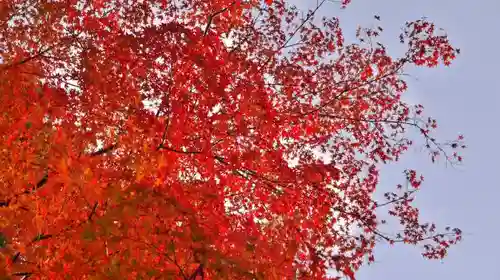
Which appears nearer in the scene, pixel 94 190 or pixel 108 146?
pixel 94 190

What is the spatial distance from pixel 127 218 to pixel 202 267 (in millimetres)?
938

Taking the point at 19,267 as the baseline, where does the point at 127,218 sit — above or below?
above

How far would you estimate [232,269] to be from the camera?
15.1 ft

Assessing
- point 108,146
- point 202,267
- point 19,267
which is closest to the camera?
point 202,267

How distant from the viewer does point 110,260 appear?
16.3 feet

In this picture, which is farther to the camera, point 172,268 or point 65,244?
point 65,244

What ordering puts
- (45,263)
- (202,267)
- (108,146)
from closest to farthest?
(202,267) < (45,263) < (108,146)

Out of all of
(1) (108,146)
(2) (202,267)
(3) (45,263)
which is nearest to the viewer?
(2) (202,267)

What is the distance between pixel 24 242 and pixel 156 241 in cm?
138

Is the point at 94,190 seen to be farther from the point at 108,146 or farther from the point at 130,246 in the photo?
the point at 108,146

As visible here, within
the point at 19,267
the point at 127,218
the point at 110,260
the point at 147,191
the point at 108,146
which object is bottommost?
the point at 19,267

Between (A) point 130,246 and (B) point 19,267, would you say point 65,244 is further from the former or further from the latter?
(A) point 130,246

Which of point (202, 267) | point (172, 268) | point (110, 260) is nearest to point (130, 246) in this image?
point (110, 260)

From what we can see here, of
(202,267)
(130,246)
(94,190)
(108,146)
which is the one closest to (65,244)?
(130,246)
